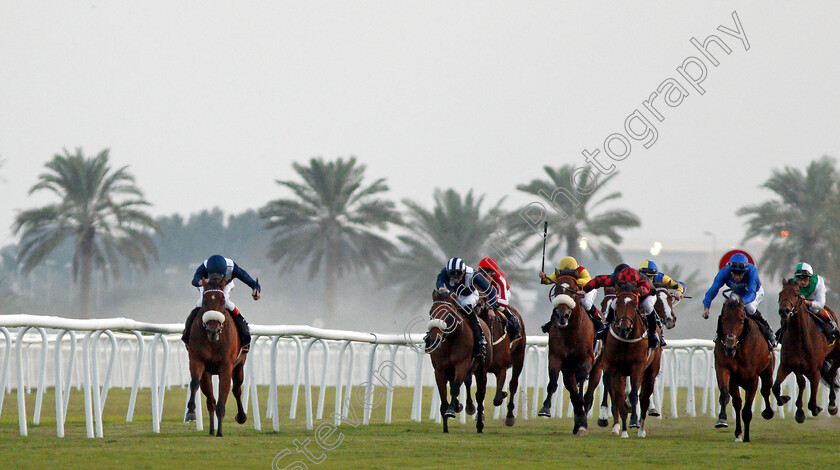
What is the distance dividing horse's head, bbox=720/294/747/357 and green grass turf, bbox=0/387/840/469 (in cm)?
100

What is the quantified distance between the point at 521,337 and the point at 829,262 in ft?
88.3

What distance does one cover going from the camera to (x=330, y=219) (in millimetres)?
41750

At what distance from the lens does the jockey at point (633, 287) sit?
13352mm

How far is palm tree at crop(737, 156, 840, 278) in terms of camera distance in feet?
131

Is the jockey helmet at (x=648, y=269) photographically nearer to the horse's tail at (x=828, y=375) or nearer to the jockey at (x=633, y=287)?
the jockey at (x=633, y=287)

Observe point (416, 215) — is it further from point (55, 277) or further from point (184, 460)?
point (55, 277)

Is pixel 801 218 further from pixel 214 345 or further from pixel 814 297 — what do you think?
pixel 214 345

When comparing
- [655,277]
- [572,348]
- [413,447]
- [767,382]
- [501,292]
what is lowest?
[413,447]

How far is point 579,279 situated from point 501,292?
1.67 metres

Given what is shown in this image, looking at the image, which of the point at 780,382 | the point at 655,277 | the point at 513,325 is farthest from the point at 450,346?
the point at 780,382

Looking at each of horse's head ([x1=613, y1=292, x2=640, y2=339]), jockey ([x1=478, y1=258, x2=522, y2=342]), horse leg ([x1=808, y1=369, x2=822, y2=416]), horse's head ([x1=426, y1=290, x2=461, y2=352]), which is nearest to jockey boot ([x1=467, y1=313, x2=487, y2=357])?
horse's head ([x1=426, y1=290, x2=461, y2=352])

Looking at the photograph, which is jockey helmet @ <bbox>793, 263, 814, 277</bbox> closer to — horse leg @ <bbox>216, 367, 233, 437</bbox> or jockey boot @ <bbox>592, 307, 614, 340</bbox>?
jockey boot @ <bbox>592, 307, 614, 340</bbox>

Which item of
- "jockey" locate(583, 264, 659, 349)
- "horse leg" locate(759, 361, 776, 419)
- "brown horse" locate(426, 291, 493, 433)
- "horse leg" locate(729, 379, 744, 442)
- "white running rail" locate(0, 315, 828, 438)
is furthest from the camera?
"horse leg" locate(759, 361, 776, 419)

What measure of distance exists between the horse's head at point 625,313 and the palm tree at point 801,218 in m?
28.1
